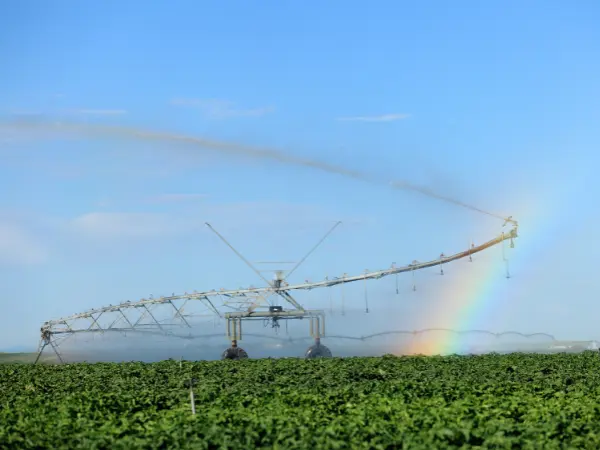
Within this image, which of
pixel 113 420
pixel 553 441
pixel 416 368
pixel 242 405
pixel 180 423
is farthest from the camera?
pixel 416 368

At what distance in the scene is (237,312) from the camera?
59.0 m

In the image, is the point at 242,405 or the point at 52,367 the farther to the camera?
the point at 52,367

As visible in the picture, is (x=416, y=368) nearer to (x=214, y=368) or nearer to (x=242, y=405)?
(x=214, y=368)

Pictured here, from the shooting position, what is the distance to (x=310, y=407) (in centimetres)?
2136

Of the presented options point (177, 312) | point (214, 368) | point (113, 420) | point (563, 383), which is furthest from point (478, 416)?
point (177, 312)

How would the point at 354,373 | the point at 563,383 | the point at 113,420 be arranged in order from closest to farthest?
the point at 113,420 → the point at 563,383 → the point at 354,373

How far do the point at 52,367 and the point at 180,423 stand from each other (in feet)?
79.3

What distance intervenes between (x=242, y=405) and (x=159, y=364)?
17.8 meters

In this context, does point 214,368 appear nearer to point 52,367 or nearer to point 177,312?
point 52,367

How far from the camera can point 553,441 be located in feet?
53.4

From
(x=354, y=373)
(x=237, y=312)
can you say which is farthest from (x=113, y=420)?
(x=237, y=312)

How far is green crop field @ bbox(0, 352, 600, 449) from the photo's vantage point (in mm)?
16531

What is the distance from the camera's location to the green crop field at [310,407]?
16531mm

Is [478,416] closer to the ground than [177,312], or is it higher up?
closer to the ground
